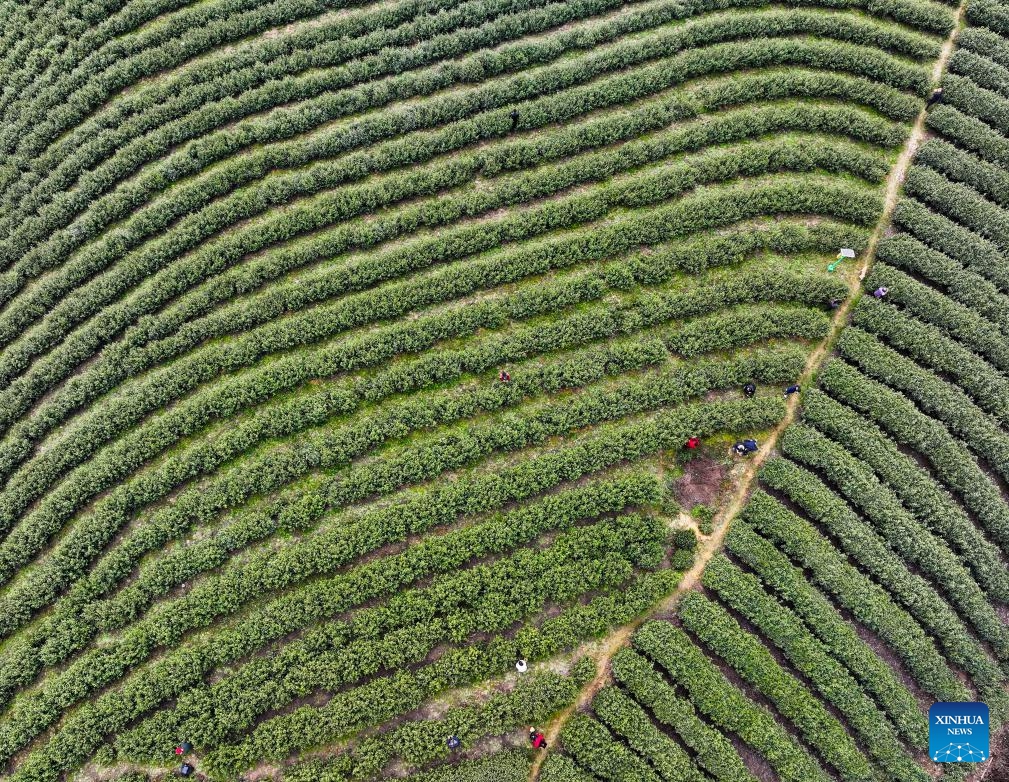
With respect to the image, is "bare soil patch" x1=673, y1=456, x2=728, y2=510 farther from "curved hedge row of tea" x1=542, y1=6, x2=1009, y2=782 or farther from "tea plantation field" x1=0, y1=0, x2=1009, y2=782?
"curved hedge row of tea" x1=542, y1=6, x2=1009, y2=782

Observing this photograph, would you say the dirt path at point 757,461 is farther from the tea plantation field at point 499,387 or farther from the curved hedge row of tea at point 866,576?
the curved hedge row of tea at point 866,576

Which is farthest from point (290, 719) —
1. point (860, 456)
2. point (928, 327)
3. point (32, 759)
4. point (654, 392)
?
point (928, 327)

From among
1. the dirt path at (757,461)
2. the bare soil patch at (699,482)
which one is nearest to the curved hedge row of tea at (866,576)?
the dirt path at (757,461)

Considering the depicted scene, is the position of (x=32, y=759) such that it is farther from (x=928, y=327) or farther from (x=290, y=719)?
(x=928, y=327)

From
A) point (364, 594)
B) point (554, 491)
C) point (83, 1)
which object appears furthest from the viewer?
point (83, 1)

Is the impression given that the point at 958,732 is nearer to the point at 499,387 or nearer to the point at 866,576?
the point at 866,576

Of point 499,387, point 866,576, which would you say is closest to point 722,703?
point 866,576

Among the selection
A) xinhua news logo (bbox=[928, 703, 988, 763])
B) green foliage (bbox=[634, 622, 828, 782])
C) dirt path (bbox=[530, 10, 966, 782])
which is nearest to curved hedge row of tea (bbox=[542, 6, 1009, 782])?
green foliage (bbox=[634, 622, 828, 782])
